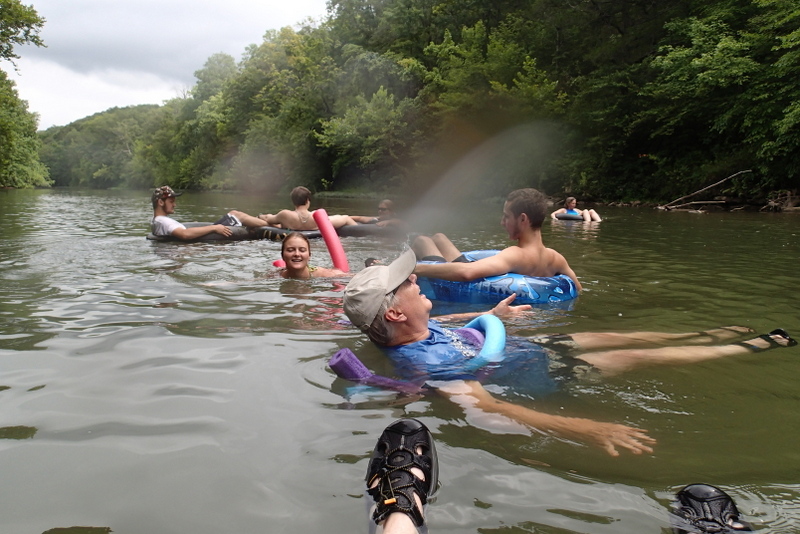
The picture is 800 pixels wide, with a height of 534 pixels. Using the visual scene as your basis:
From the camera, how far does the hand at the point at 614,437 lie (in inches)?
93.4

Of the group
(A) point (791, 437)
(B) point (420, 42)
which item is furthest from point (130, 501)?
(B) point (420, 42)

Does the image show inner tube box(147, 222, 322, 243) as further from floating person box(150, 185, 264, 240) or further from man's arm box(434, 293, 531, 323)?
man's arm box(434, 293, 531, 323)

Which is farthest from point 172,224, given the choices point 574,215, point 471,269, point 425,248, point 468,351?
point 574,215

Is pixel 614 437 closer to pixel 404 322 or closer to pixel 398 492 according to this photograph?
pixel 398 492

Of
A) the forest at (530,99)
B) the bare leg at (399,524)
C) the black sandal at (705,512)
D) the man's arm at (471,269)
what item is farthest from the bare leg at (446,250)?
the forest at (530,99)

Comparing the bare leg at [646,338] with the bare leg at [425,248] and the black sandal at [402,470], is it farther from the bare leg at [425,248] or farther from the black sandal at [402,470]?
the bare leg at [425,248]

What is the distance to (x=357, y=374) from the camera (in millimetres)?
3033

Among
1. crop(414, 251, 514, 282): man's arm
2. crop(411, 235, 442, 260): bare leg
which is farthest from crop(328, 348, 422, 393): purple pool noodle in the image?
crop(411, 235, 442, 260): bare leg

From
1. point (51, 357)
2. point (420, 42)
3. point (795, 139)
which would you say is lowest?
point (51, 357)

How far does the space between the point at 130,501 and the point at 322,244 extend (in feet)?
28.3

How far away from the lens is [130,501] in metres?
2.07

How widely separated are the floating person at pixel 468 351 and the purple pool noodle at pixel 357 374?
12cm

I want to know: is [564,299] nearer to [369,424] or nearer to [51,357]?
[369,424]

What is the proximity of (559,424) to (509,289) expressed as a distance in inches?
103
